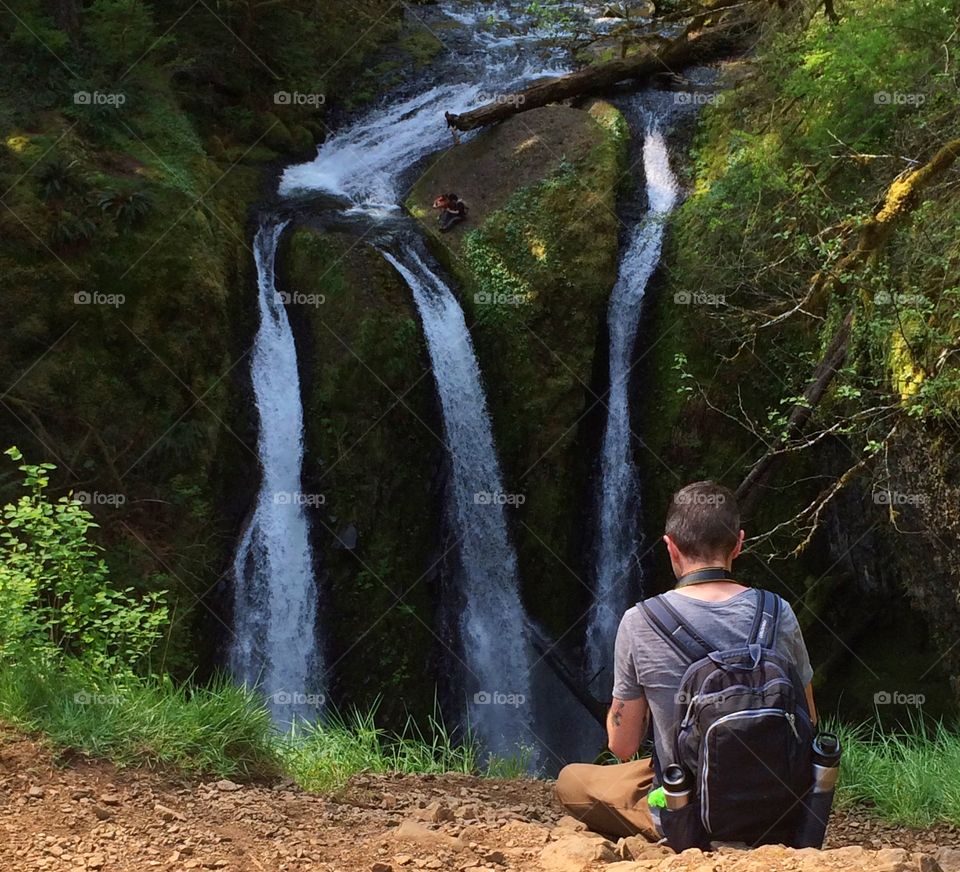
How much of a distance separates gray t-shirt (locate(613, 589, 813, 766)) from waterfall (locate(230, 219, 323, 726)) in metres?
7.55

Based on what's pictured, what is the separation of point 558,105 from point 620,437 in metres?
5.83

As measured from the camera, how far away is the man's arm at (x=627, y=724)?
302 centimetres

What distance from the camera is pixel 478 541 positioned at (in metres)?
12.0

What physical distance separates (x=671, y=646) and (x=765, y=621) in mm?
293

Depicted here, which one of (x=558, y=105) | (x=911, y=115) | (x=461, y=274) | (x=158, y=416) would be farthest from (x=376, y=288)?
(x=911, y=115)
